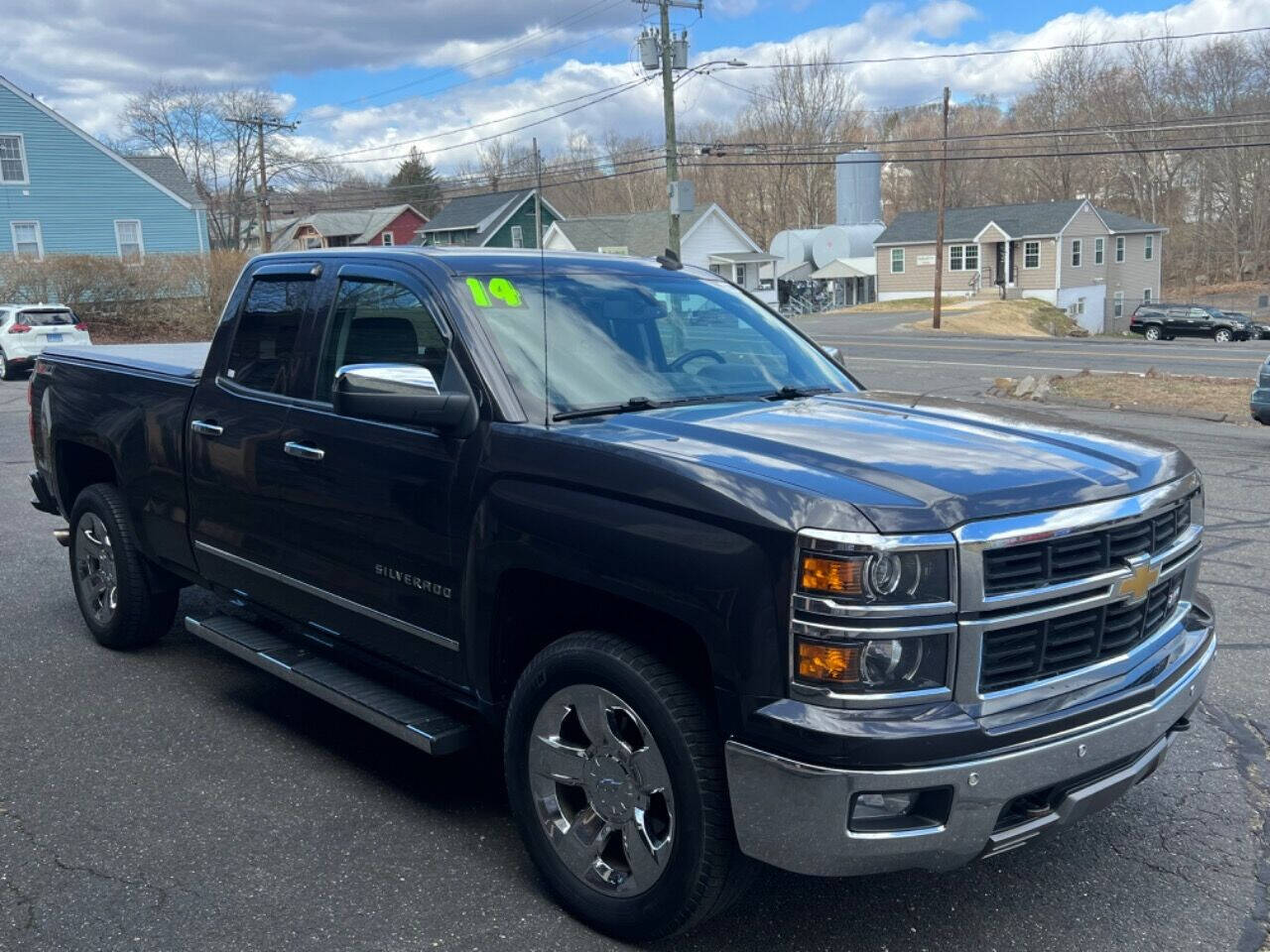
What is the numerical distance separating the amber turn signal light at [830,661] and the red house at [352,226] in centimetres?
6573

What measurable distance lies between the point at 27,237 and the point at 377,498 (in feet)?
146

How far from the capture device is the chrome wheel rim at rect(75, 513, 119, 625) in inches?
229

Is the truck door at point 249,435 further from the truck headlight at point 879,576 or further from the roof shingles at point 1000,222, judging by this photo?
the roof shingles at point 1000,222

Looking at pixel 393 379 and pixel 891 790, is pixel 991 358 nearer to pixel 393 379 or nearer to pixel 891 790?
pixel 393 379

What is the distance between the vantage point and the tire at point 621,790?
9.60 ft

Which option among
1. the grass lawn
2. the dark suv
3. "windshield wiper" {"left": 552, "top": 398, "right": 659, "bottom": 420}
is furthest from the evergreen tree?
"windshield wiper" {"left": 552, "top": 398, "right": 659, "bottom": 420}

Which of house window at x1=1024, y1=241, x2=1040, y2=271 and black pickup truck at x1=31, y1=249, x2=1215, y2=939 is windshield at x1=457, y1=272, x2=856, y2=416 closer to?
black pickup truck at x1=31, y1=249, x2=1215, y2=939

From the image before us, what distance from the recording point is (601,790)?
3234 millimetres

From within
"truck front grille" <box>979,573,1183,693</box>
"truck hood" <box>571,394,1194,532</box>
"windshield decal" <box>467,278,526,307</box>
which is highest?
"windshield decal" <box>467,278,526,307</box>

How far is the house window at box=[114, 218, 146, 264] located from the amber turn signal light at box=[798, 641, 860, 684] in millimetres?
46818

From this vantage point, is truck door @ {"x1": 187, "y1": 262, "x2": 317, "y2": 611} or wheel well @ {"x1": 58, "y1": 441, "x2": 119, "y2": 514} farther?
wheel well @ {"x1": 58, "y1": 441, "x2": 119, "y2": 514}

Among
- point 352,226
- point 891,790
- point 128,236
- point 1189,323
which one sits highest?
point 352,226

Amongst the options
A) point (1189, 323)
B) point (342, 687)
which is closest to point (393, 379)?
point (342, 687)

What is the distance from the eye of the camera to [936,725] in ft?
8.82
